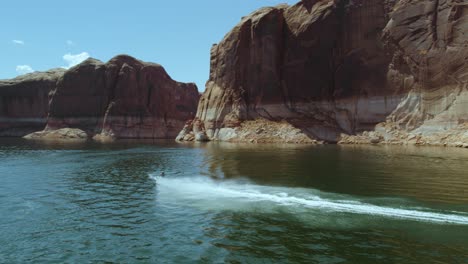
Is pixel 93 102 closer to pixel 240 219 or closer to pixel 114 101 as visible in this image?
pixel 114 101

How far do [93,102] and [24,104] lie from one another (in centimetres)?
2666

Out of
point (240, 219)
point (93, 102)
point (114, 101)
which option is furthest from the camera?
point (93, 102)

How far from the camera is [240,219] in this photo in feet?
48.9

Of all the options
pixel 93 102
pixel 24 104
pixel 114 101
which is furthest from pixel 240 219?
pixel 24 104

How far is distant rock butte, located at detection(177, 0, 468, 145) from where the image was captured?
59406 mm

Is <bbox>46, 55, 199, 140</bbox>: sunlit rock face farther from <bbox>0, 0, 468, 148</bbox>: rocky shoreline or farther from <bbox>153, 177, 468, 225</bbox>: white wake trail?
<bbox>153, 177, 468, 225</bbox>: white wake trail

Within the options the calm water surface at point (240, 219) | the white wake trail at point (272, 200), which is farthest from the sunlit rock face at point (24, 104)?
the white wake trail at point (272, 200)

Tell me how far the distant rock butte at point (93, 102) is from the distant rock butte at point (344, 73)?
4270 centimetres

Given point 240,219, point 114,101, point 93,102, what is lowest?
point 240,219

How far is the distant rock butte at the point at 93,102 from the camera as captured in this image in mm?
130875

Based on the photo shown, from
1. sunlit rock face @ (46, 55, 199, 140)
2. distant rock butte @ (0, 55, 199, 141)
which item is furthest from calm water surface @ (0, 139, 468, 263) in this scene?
distant rock butte @ (0, 55, 199, 141)

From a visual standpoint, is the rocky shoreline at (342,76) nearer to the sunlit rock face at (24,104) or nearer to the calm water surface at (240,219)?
the calm water surface at (240,219)

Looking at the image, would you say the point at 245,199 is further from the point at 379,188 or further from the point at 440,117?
the point at 440,117

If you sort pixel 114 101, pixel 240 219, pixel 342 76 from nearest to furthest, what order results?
pixel 240 219 → pixel 342 76 → pixel 114 101
